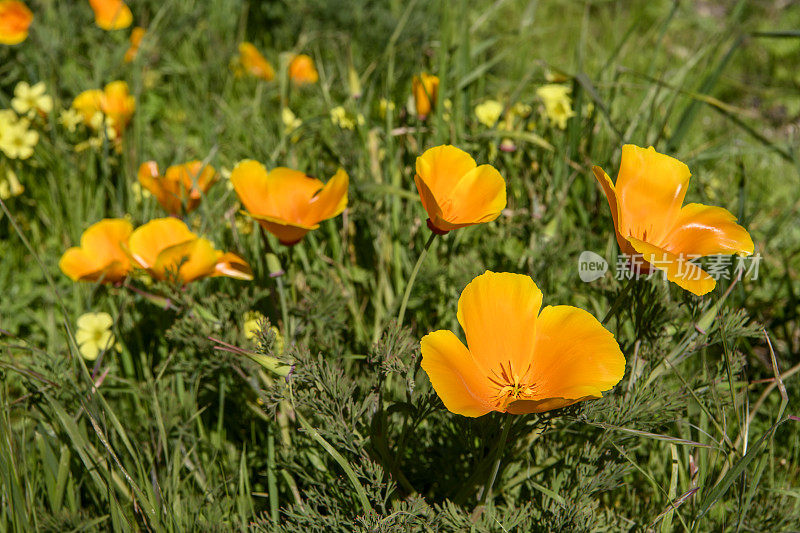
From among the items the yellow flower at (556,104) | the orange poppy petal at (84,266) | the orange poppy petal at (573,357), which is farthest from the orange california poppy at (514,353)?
the yellow flower at (556,104)

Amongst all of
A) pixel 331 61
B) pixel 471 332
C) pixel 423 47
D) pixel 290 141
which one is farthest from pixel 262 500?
pixel 331 61

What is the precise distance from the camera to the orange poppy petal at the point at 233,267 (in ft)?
4.01

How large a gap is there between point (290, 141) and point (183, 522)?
109cm

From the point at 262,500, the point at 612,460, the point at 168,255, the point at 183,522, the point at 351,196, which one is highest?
the point at 168,255

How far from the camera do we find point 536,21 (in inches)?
138

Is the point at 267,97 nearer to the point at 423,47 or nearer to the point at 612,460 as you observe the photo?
the point at 423,47

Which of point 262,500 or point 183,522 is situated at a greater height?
point 183,522

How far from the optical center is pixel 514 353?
3.04ft

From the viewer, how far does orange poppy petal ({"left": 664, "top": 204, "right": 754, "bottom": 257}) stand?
0.94 m

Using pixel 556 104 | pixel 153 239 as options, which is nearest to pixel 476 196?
pixel 153 239

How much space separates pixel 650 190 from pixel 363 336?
0.72 m

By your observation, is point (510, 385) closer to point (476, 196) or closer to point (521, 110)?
point (476, 196)

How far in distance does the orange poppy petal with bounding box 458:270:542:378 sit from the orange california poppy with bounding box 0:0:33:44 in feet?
6.70

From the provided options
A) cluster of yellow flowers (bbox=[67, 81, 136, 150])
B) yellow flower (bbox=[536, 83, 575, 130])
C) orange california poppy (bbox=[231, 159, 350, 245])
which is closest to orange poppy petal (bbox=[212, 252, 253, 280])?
orange california poppy (bbox=[231, 159, 350, 245])
